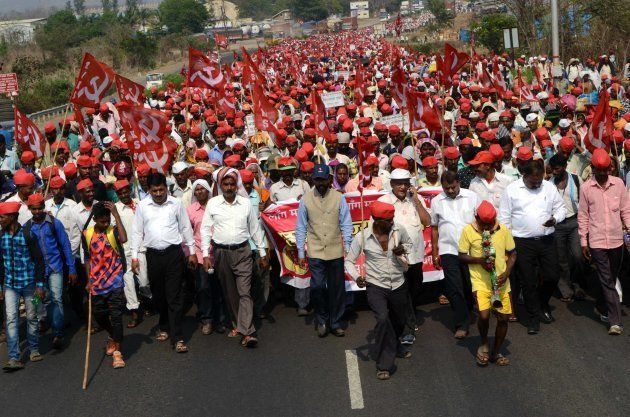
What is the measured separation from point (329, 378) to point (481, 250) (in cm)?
166

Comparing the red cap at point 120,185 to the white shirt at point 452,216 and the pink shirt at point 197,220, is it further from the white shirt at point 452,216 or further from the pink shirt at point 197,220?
the white shirt at point 452,216

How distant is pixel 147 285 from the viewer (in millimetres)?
8898

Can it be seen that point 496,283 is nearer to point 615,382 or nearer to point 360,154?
point 615,382

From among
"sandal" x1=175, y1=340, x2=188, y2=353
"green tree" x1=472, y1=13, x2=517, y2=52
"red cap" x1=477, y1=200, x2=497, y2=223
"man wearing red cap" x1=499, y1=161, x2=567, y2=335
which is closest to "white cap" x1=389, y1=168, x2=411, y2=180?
"man wearing red cap" x1=499, y1=161, x2=567, y2=335

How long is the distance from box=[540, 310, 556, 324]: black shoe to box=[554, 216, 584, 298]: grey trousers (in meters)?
0.61

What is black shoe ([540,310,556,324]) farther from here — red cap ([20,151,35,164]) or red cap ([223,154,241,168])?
red cap ([20,151,35,164])

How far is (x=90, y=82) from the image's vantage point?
36.0 feet

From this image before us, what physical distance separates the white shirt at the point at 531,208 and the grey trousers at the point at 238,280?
256 cm

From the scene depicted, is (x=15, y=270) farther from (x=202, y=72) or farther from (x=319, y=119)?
(x=202, y=72)

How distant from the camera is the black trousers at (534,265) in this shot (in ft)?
27.5

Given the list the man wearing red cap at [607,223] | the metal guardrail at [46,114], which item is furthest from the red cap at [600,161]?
the metal guardrail at [46,114]

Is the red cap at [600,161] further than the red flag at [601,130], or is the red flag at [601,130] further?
the red flag at [601,130]

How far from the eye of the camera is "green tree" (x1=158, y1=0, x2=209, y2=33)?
141 meters

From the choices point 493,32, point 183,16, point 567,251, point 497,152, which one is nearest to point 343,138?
point 497,152
